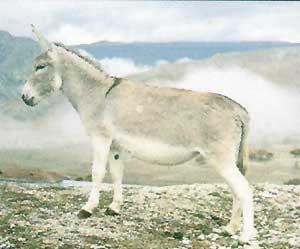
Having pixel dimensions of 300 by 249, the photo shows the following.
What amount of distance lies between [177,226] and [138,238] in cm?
190

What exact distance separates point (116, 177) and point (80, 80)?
3.03 m

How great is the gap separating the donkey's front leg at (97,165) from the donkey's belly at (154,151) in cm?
42

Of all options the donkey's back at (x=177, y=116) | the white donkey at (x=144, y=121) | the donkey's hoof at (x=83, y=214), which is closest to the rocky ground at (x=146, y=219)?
the donkey's hoof at (x=83, y=214)

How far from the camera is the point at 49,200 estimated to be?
24.0 meters

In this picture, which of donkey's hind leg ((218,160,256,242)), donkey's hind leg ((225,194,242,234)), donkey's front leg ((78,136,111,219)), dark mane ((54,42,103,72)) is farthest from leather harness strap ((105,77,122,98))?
donkey's hind leg ((225,194,242,234))

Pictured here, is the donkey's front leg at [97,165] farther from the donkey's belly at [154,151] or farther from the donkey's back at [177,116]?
the donkey's back at [177,116]

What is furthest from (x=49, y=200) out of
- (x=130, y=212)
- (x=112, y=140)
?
(x=112, y=140)

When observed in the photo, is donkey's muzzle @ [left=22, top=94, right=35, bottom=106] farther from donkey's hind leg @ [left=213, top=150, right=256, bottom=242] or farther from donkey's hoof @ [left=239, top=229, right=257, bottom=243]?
donkey's hoof @ [left=239, top=229, right=257, bottom=243]

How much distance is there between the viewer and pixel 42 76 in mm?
20594

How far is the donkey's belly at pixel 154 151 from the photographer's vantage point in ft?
61.8

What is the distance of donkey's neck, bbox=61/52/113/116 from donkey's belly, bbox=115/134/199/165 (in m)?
1.79

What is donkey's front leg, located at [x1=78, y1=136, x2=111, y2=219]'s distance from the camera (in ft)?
65.0

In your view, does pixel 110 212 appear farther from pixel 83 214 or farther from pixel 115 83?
pixel 115 83

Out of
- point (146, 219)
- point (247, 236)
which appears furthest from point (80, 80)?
point (247, 236)
